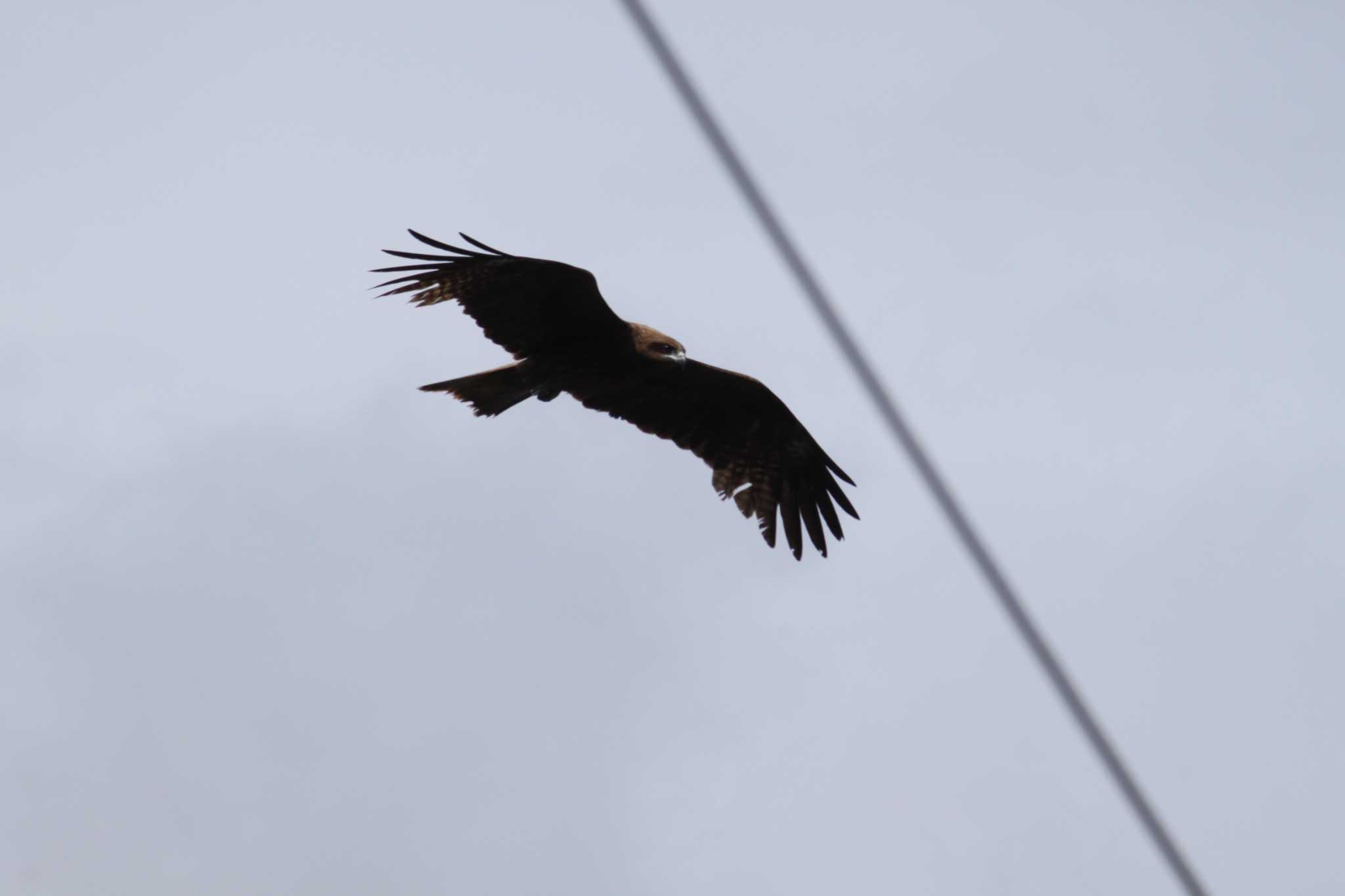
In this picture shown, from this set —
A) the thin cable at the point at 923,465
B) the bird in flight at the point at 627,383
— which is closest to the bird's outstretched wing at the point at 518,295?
the bird in flight at the point at 627,383

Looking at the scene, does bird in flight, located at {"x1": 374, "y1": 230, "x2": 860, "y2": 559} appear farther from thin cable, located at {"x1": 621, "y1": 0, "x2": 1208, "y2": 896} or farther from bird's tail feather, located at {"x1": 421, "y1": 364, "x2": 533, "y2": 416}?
thin cable, located at {"x1": 621, "y1": 0, "x2": 1208, "y2": 896}

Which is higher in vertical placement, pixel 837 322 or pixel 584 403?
pixel 584 403

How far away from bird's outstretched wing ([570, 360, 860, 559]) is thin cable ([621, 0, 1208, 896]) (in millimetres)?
8168

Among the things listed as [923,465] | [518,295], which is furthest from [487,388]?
[923,465]

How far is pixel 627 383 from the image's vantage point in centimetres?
1198

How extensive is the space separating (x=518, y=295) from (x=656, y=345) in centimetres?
106

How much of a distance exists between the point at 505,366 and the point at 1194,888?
851cm

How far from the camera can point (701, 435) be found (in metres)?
12.7

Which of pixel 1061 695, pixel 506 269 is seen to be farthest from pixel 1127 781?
pixel 506 269

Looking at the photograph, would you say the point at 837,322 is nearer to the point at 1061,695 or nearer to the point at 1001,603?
the point at 1001,603

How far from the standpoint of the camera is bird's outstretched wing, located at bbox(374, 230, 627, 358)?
10719 millimetres

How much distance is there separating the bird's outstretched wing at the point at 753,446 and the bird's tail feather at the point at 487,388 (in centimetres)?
110

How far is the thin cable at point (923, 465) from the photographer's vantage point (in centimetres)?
357

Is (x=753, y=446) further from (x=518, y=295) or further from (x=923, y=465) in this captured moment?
(x=923, y=465)
